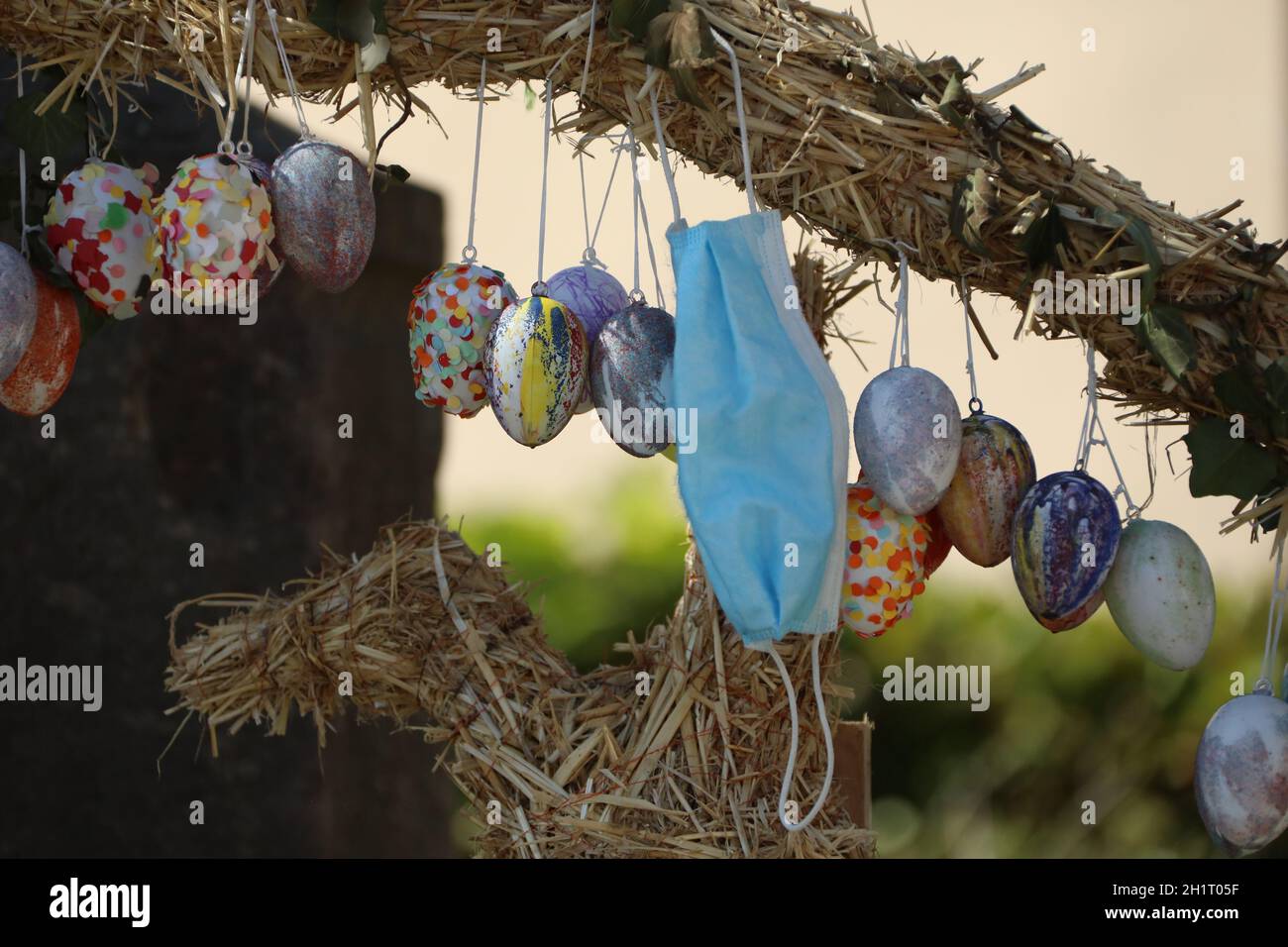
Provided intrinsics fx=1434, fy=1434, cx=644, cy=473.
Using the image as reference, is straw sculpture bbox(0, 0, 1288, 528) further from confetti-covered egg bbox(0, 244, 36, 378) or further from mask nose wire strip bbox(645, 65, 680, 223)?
confetti-covered egg bbox(0, 244, 36, 378)

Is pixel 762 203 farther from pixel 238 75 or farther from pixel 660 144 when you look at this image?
pixel 238 75

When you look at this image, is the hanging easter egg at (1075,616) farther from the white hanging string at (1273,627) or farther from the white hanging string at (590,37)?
the white hanging string at (590,37)

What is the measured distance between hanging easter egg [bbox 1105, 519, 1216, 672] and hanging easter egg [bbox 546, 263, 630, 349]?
59cm

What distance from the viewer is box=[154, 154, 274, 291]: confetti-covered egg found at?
1446mm

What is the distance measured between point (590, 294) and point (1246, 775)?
840mm

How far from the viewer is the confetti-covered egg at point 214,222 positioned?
145 centimetres

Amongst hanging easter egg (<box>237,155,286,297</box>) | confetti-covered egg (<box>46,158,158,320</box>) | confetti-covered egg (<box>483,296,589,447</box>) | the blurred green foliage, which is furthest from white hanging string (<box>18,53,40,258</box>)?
the blurred green foliage

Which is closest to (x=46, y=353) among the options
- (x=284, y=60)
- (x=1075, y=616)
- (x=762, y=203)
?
(x=284, y=60)

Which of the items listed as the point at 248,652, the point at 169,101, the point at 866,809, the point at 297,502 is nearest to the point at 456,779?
the point at 248,652

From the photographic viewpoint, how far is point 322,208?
58.6 inches

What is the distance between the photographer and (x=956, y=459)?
4.67 feet

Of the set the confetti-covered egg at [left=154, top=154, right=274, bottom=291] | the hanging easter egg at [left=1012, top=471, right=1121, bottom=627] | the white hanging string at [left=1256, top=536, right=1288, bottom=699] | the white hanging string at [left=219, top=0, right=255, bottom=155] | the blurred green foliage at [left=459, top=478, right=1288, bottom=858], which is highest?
the white hanging string at [left=219, top=0, right=255, bottom=155]

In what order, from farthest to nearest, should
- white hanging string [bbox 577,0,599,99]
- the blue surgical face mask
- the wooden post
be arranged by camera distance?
1. the wooden post
2. white hanging string [bbox 577,0,599,99]
3. the blue surgical face mask

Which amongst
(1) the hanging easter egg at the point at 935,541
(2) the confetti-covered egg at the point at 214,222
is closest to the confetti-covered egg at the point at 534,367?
(2) the confetti-covered egg at the point at 214,222
